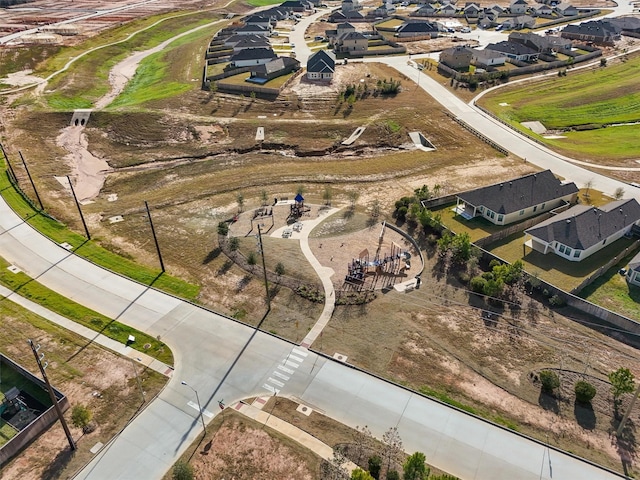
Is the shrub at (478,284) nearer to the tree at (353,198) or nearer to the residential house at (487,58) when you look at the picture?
the tree at (353,198)

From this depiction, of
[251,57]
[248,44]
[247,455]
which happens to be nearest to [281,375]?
[247,455]

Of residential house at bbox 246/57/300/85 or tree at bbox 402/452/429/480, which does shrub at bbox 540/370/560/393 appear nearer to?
tree at bbox 402/452/429/480

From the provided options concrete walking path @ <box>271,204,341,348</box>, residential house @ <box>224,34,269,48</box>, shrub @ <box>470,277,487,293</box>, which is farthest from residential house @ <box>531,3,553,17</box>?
shrub @ <box>470,277,487,293</box>

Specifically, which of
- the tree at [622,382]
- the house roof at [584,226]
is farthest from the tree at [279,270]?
the tree at [622,382]

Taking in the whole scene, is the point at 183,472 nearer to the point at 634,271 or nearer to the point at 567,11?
the point at 634,271

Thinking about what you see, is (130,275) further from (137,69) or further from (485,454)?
(137,69)
